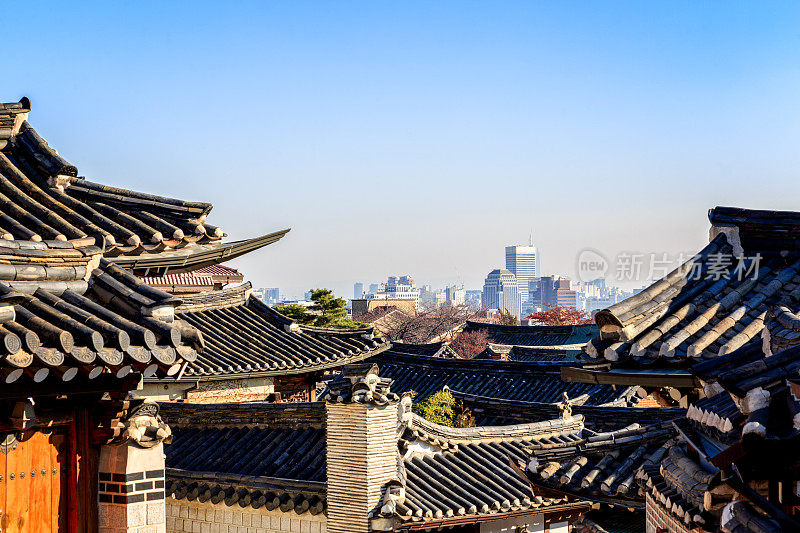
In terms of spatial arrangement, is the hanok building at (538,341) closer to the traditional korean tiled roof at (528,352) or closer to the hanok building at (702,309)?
the traditional korean tiled roof at (528,352)

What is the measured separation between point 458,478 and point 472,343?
120 ft

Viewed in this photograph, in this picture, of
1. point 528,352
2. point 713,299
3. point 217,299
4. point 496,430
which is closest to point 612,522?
point 496,430

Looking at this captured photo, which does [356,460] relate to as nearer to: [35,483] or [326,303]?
[35,483]

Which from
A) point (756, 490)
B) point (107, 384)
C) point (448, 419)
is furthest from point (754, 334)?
point (448, 419)

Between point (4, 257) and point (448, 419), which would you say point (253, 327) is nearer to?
point (448, 419)

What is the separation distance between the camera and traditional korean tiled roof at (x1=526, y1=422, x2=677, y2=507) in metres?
8.81

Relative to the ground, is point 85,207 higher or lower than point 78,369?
higher

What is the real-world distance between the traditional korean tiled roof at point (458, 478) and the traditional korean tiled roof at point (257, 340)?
187cm

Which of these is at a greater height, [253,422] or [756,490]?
[756,490]

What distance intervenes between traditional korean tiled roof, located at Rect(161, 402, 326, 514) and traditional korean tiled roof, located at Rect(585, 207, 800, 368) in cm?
596

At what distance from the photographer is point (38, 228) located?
6.89 m

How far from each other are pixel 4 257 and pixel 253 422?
28.7 ft

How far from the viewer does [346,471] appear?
1199cm

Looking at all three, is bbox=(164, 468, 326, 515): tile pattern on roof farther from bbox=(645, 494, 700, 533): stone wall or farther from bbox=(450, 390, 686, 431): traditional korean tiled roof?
bbox=(450, 390, 686, 431): traditional korean tiled roof
